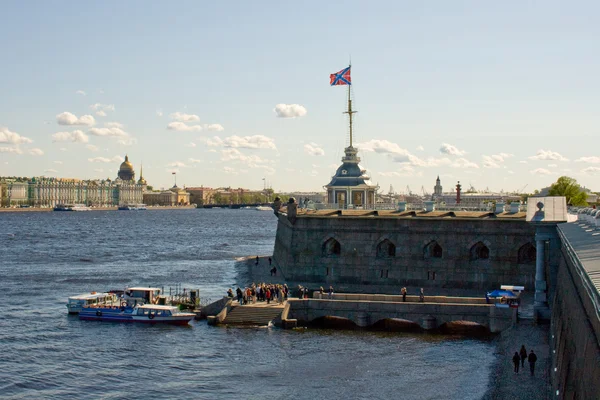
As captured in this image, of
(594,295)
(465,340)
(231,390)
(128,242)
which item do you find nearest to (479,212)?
(465,340)

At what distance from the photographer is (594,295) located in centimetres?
1472

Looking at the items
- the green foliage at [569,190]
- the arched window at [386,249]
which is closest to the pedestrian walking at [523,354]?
the arched window at [386,249]

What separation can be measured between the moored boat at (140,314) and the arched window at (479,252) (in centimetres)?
1627

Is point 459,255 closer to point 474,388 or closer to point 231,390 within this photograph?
point 474,388

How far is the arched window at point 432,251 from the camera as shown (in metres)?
46.4

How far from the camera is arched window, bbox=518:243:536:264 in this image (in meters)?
44.1

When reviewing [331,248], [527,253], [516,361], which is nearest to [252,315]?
[331,248]

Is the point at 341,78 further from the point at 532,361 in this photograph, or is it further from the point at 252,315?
the point at 532,361

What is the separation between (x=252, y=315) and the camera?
39.9 m

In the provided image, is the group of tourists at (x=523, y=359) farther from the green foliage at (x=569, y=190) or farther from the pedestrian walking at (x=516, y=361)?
the green foliage at (x=569, y=190)

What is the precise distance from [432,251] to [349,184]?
14923 mm

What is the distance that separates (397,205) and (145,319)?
1716cm

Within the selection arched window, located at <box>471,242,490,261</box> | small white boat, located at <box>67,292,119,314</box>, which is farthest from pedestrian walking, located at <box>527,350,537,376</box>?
small white boat, located at <box>67,292,119,314</box>

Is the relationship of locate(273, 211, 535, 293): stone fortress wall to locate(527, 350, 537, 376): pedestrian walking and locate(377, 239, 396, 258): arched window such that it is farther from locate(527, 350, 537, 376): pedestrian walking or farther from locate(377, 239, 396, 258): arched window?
locate(527, 350, 537, 376): pedestrian walking
